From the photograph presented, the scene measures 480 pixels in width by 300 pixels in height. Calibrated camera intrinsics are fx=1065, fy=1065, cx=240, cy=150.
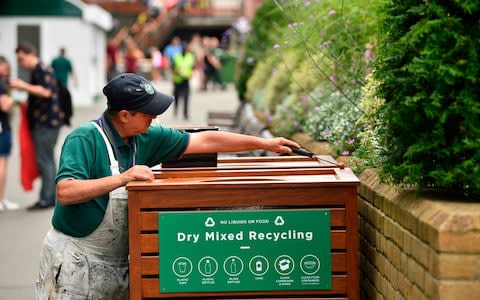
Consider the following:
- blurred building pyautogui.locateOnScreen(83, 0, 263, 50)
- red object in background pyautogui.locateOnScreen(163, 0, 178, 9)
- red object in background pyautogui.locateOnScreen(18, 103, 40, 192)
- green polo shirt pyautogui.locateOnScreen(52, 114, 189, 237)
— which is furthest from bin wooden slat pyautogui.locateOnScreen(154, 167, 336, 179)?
red object in background pyautogui.locateOnScreen(163, 0, 178, 9)

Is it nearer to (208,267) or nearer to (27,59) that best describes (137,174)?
(208,267)

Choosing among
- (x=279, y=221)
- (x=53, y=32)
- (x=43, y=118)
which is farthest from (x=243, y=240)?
(x=53, y=32)

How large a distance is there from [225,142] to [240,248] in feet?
2.98

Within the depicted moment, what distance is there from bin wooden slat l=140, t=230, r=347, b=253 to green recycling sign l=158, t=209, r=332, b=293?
32 millimetres

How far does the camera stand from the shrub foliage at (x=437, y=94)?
4.25m

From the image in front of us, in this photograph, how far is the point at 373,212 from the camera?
17.4ft

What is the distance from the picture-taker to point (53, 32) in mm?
33125

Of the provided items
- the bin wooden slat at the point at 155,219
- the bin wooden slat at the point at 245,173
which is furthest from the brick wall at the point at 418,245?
the bin wooden slat at the point at 245,173

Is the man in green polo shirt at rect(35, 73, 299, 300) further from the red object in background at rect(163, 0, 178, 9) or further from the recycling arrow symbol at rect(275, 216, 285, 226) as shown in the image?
the red object in background at rect(163, 0, 178, 9)

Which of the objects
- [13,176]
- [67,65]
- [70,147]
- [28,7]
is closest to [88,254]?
[70,147]

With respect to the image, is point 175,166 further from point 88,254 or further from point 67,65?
point 67,65

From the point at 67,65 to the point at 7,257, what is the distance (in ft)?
65.2

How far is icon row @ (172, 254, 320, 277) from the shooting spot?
188 inches

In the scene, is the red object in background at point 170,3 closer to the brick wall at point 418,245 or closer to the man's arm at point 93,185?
the brick wall at point 418,245
